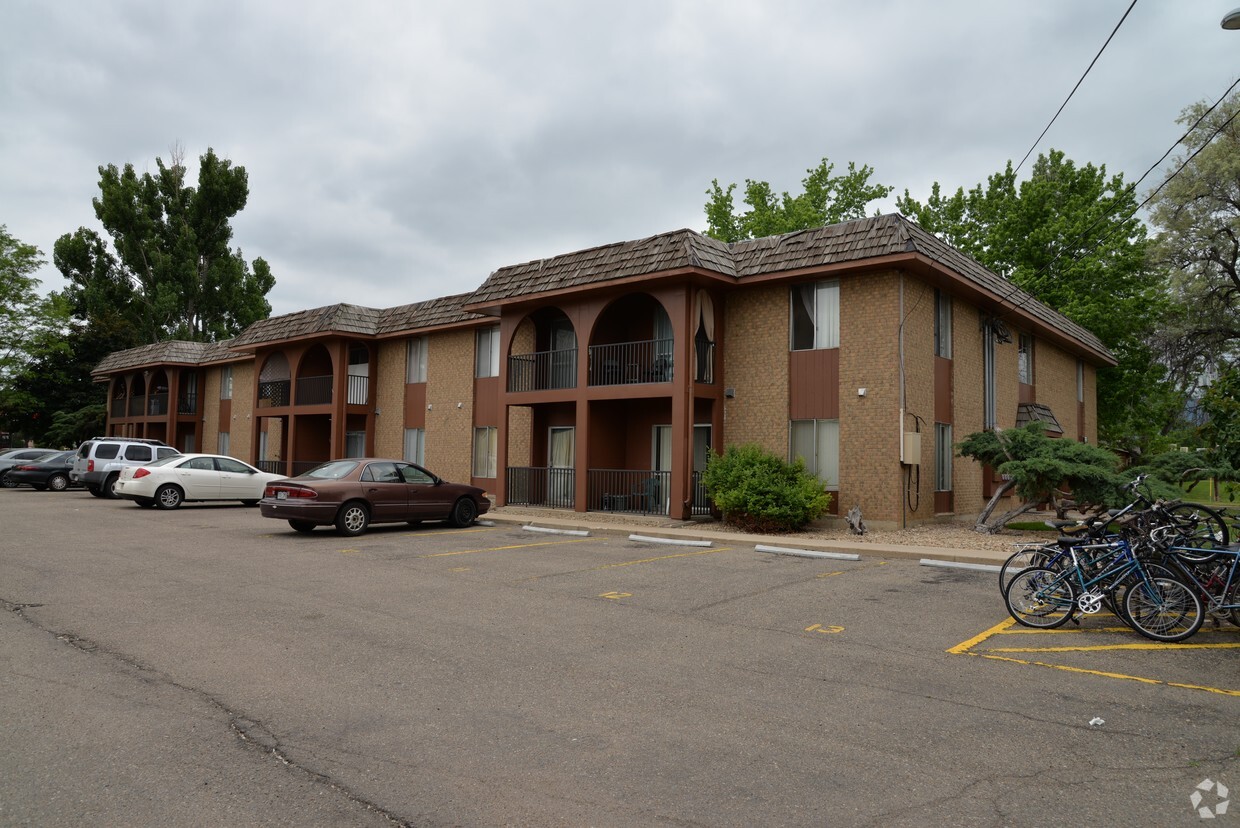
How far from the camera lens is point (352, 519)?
15133 millimetres

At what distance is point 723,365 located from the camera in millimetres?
19141

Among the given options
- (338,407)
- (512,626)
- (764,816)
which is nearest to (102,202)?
(338,407)

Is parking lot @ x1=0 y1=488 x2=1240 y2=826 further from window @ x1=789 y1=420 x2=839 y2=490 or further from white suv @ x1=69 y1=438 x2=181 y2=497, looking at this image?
white suv @ x1=69 y1=438 x2=181 y2=497

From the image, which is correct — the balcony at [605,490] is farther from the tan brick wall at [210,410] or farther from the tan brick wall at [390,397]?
the tan brick wall at [210,410]

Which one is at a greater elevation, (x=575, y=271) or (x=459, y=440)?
(x=575, y=271)

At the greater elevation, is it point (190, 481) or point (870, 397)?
point (870, 397)

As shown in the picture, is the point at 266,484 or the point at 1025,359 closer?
the point at 266,484

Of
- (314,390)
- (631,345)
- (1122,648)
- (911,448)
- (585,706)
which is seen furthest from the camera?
(314,390)

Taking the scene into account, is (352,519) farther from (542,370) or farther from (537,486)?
(542,370)

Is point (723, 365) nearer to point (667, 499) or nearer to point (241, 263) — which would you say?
point (667, 499)

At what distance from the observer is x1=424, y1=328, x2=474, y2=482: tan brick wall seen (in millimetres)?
25344

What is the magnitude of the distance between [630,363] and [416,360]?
33.5ft

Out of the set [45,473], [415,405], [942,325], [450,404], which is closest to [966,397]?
[942,325]

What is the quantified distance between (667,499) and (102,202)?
48368 millimetres
